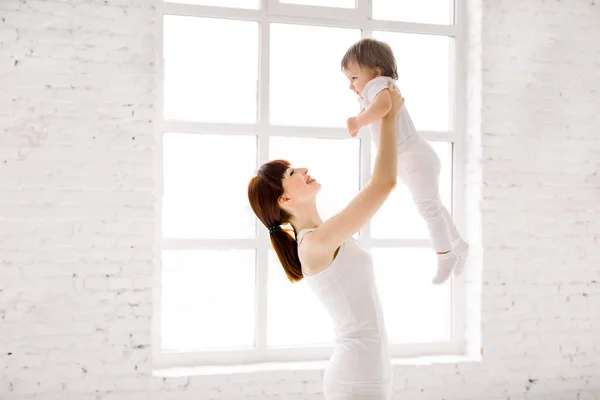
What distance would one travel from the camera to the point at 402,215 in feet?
12.2

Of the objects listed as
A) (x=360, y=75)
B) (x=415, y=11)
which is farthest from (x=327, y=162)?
(x=360, y=75)

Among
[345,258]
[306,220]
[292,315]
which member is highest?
[306,220]

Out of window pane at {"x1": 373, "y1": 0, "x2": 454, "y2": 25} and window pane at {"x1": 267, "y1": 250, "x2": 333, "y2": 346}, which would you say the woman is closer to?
window pane at {"x1": 267, "y1": 250, "x2": 333, "y2": 346}

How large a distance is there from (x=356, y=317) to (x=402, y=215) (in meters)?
1.52

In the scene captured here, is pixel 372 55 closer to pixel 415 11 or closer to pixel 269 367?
pixel 415 11

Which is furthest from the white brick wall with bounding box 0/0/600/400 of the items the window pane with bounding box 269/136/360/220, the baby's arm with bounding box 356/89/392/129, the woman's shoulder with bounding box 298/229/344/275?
the baby's arm with bounding box 356/89/392/129

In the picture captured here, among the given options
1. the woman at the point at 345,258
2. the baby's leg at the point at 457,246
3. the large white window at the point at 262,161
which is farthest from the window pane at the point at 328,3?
the baby's leg at the point at 457,246

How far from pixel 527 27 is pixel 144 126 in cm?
200

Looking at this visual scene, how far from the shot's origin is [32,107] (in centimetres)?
304

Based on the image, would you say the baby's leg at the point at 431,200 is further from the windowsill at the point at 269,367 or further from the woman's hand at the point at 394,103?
the windowsill at the point at 269,367

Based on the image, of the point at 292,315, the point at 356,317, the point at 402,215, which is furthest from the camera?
the point at 402,215

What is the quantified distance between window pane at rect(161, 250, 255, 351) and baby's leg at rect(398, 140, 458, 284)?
1368 mm

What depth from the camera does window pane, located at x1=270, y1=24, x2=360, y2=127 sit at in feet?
11.7

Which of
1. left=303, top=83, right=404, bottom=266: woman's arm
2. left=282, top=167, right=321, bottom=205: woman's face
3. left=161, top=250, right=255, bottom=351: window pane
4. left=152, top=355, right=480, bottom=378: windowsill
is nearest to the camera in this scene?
left=303, top=83, right=404, bottom=266: woman's arm
